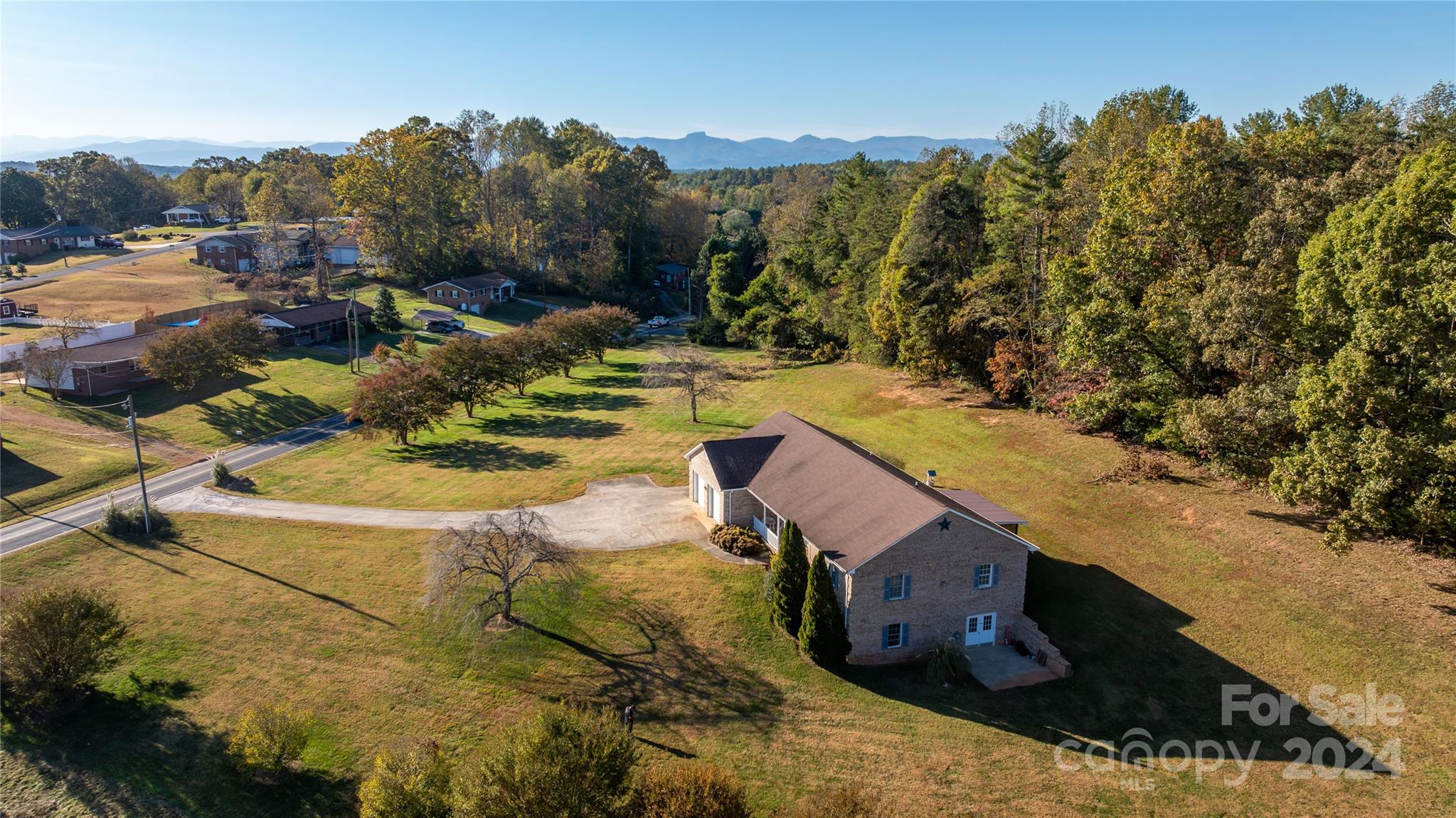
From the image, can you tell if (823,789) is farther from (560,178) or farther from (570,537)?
(560,178)

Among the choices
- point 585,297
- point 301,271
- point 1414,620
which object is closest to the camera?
point 1414,620

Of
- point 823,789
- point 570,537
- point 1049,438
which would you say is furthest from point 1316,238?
point 570,537

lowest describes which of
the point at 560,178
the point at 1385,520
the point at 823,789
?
the point at 823,789

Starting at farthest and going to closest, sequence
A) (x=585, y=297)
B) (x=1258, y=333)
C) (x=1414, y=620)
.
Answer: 1. (x=585, y=297)
2. (x=1258, y=333)
3. (x=1414, y=620)

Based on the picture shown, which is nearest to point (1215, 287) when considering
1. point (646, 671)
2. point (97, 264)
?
point (646, 671)

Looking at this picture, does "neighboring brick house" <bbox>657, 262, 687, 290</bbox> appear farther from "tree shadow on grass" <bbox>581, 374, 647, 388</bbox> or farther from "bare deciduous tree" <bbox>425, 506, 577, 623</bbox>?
"bare deciduous tree" <bbox>425, 506, 577, 623</bbox>

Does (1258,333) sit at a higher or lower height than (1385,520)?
higher
